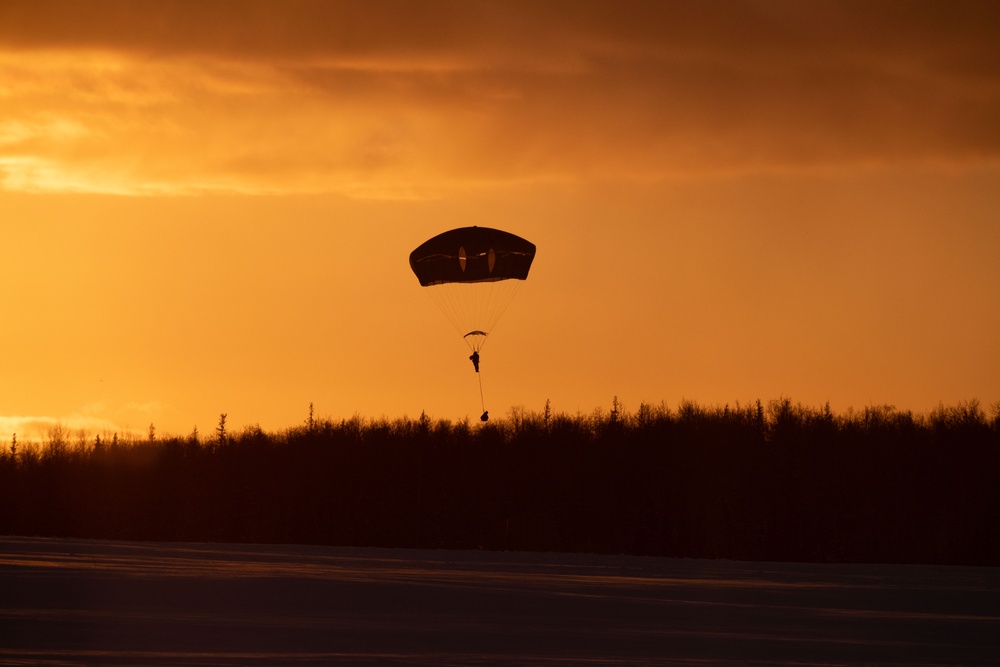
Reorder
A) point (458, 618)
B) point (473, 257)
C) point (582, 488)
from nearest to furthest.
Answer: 1. point (458, 618)
2. point (473, 257)
3. point (582, 488)

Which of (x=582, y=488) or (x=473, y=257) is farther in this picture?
(x=582, y=488)

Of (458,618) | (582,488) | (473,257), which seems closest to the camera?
(458,618)

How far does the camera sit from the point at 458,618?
2375 cm

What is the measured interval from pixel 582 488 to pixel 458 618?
62056mm

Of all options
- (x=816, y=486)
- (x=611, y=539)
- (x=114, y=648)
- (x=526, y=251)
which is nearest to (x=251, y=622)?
(x=114, y=648)

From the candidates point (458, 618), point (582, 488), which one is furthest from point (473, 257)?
point (582, 488)

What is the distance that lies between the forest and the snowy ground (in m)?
39.6

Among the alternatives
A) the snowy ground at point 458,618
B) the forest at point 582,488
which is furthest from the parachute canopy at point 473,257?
the forest at point 582,488

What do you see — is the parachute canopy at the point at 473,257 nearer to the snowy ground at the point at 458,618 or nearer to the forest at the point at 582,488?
the snowy ground at the point at 458,618

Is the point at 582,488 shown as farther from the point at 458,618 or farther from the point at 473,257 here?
the point at 458,618

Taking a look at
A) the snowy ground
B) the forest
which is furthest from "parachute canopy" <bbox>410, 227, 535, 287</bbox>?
the forest

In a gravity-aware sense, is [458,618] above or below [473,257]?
below

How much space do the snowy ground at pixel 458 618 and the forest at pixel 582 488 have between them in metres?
39.6

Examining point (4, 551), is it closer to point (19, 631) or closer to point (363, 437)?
point (19, 631)
